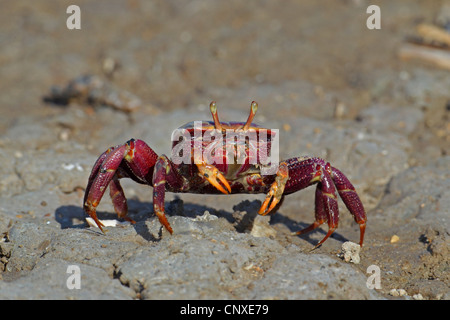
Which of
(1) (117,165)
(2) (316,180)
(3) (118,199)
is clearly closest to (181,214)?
(3) (118,199)

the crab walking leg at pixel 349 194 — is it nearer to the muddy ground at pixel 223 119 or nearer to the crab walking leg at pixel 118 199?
the muddy ground at pixel 223 119

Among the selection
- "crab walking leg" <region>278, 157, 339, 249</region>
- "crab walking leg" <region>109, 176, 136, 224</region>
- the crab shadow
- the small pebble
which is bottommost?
the small pebble

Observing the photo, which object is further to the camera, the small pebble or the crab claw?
the small pebble

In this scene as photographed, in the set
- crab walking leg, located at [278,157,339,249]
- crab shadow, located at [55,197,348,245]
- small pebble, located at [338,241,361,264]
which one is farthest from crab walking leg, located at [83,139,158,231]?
small pebble, located at [338,241,361,264]

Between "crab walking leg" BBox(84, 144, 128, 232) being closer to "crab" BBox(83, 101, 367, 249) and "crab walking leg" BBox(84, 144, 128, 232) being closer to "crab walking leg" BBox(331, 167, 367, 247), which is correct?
"crab" BBox(83, 101, 367, 249)

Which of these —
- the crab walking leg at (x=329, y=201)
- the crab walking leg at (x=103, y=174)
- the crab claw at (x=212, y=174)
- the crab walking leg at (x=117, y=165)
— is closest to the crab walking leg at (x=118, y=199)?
the crab walking leg at (x=117, y=165)

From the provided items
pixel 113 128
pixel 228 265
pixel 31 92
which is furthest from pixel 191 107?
pixel 228 265
